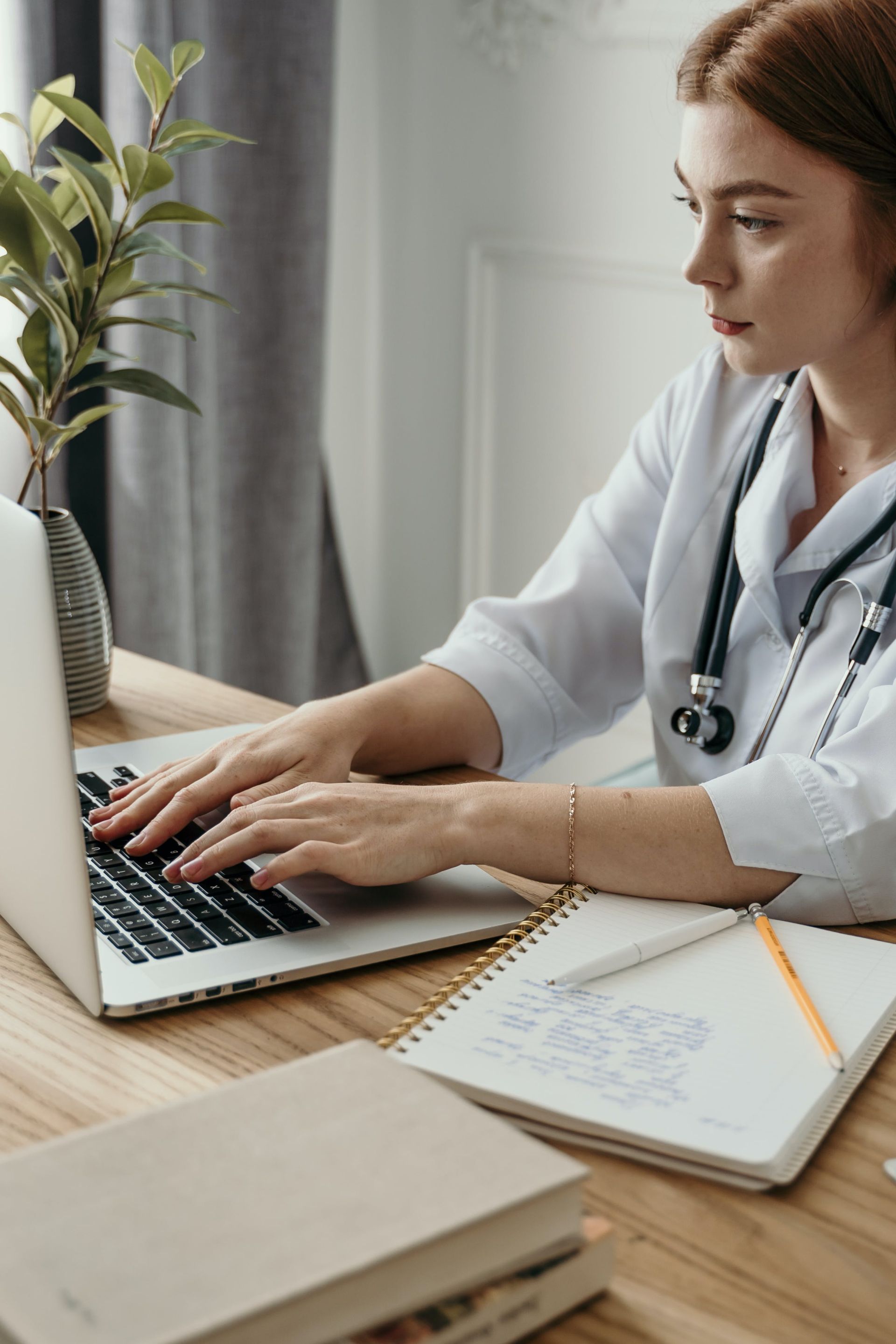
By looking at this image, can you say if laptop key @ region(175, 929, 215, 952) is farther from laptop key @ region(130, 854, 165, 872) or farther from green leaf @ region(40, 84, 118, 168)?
green leaf @ region(40, 84, 118, 168)

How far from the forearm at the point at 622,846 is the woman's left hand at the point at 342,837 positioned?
22 mm

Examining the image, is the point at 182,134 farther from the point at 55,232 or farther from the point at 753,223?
the point at 753,223

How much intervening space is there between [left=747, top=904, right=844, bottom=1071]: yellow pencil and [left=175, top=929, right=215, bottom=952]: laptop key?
35 cm

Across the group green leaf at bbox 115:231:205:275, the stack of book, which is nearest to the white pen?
the stack of book

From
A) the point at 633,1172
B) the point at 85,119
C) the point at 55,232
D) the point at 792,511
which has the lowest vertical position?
the point at 633,1172

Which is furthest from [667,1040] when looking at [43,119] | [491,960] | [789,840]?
[43,119]

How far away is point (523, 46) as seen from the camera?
2.37 meters

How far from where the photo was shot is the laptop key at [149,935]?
82 cm

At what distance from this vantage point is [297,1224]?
18.8 inches

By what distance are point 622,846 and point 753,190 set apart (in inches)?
21.5

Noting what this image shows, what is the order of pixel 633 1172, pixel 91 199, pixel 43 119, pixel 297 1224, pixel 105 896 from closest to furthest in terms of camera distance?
pixel 297 1224, pixel 633 1172, pixel 105 896, pixel 91 199, pixel 43 119

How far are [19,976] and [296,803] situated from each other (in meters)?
0.22

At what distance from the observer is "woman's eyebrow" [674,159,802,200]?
3.48 feet

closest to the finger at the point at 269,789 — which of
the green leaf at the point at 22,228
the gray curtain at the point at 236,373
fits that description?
the green leaf at the point at 22,228
